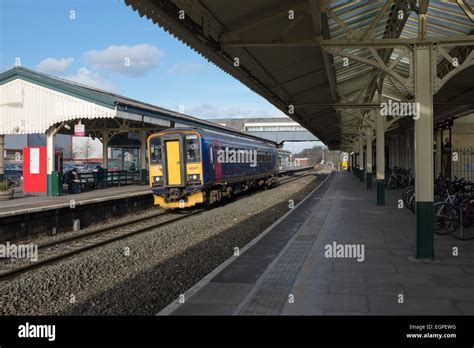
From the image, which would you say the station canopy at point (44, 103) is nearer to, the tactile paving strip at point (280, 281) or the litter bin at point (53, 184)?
the litter bin at point (53, 184)

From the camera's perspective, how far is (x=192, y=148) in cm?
1689

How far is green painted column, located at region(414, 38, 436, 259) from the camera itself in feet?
25.8

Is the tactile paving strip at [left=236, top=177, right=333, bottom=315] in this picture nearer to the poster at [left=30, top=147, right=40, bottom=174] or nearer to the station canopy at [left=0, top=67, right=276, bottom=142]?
the station canopy at [left=0, top=67, right=276, bottom=142]

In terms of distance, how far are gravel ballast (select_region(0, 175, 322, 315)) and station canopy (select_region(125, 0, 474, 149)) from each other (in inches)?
161

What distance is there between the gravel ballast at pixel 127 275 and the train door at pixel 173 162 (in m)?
4.14

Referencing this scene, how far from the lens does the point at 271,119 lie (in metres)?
76.2

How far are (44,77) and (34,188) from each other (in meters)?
5.04

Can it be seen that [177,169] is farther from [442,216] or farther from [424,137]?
[424,137]

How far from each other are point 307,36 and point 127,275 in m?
5.93

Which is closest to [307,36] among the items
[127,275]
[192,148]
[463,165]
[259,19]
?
[259,19]
